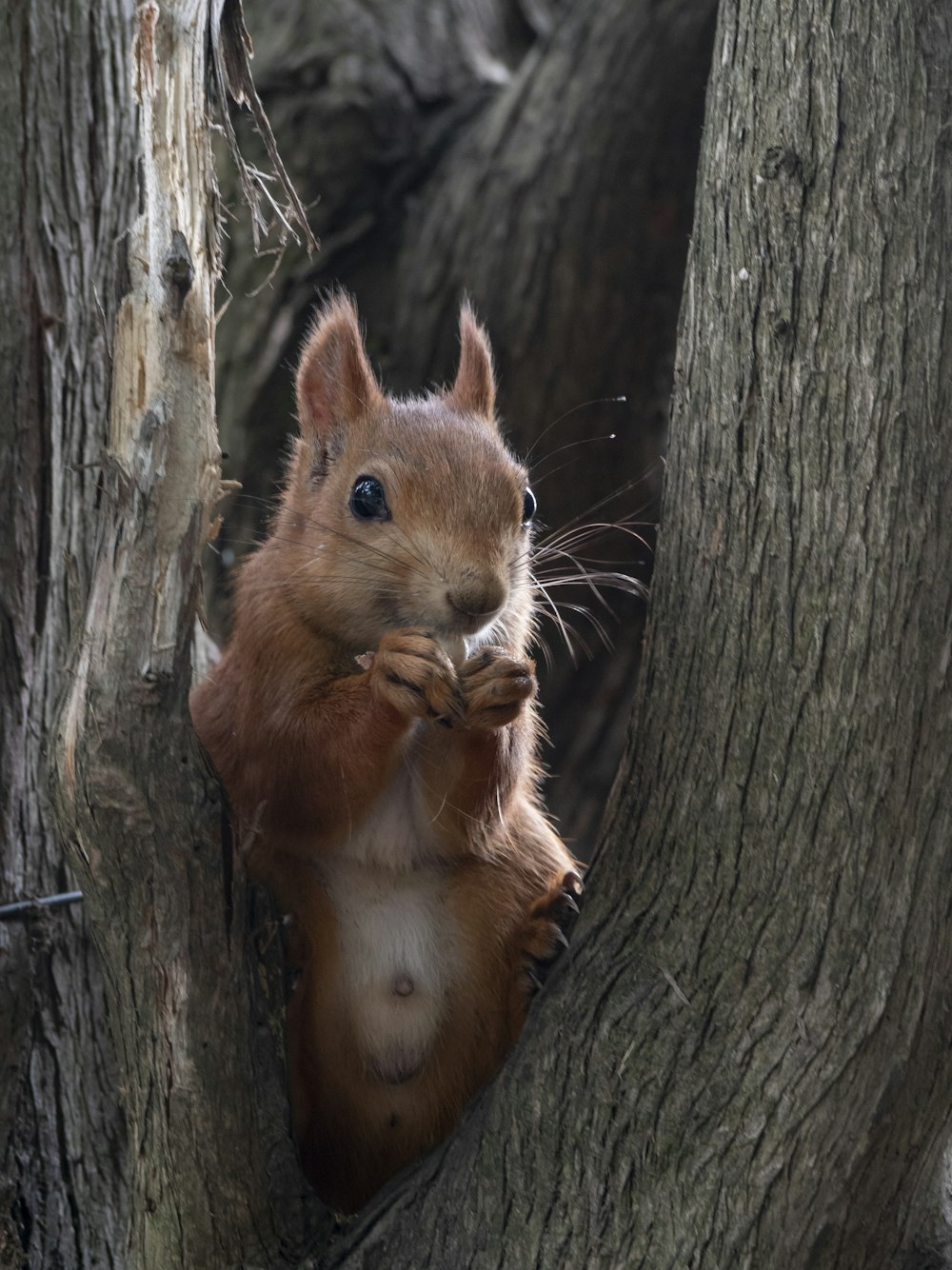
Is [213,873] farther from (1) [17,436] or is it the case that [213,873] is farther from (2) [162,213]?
(1) [17,436]

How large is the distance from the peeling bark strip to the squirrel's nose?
1.32ft

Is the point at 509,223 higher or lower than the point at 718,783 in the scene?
higher

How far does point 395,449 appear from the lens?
240 centimetres

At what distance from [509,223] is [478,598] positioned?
235 centimetres

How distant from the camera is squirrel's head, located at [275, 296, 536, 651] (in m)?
2.23

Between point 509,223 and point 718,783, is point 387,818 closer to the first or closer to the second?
point 718,783

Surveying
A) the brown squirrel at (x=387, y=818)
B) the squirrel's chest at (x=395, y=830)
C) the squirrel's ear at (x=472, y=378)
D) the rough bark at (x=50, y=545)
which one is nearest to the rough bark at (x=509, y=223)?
the rough bark at (x=50, y=545)

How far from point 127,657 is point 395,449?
70cm

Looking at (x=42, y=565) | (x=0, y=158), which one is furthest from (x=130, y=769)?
(x=0, y=158)

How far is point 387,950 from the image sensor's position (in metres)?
2.35

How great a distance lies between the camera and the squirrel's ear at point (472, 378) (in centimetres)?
268

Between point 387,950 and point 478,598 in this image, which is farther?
point 387,950

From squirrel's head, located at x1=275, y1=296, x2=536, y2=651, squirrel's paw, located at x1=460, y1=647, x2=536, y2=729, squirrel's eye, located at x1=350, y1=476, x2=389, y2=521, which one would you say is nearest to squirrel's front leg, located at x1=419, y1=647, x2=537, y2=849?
squirrel's paw, located at x1=460, y1=647, x2=536, y2=729

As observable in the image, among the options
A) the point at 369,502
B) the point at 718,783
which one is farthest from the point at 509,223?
the point at 718,783
